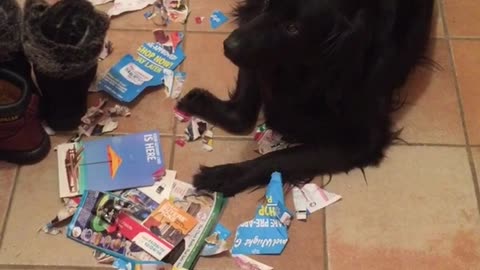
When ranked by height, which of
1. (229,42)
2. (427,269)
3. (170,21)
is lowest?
(427,269)

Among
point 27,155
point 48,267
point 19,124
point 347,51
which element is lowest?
point 48,267

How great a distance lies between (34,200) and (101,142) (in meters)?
0.21

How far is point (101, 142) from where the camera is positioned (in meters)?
1.59

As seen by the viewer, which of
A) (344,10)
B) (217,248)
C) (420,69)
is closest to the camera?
(344,10)

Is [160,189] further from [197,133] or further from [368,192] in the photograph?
[368,192]

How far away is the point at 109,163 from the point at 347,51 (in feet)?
2.03

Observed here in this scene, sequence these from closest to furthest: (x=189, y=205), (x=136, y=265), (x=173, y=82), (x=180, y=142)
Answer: (x=136, y=265), (x=189, y=205), (x=180, y=142), (x=173, y=82)

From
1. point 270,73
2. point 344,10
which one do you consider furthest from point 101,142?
point 344,10

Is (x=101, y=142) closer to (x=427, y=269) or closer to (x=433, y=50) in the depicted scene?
(x=427, y=269)

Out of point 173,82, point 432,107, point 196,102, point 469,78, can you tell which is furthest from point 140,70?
point 469,78

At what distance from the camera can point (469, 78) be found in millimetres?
1770

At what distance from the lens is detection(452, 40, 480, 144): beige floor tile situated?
168cm

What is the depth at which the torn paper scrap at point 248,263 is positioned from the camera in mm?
1424

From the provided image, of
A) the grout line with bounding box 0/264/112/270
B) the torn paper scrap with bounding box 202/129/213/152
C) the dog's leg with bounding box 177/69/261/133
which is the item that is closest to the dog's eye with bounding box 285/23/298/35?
the dog's leg with bounding box 177/69/261/133
